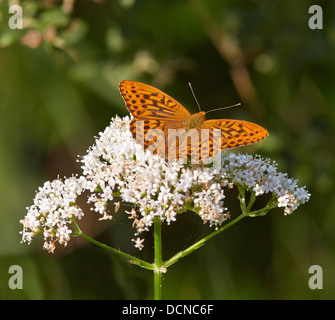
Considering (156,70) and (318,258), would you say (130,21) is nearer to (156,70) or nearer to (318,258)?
(156,70)

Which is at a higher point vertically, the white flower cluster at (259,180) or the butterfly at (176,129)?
the butterfly at (176,129)

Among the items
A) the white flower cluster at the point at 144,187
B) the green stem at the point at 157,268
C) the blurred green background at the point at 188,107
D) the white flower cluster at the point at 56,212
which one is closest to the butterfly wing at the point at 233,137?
the white flower cluster at the point at 144,187

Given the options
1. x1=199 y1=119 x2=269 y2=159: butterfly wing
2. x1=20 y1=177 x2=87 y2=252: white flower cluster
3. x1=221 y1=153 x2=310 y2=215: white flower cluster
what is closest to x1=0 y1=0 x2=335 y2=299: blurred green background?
x1=20 y1=177 x2=87 y2=252: white flower cluster

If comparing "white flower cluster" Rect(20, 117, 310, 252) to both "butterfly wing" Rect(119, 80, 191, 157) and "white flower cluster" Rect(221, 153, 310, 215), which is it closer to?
"white flower cluster" Rect(221, 153, 310, 215)

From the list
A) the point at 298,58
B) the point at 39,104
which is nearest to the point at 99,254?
the point at 39,104

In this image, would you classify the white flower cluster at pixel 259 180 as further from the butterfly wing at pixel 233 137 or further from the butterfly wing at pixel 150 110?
the butterfly wing at pixel 150 110

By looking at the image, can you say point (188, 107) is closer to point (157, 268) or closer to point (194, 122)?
point (194, 122)
